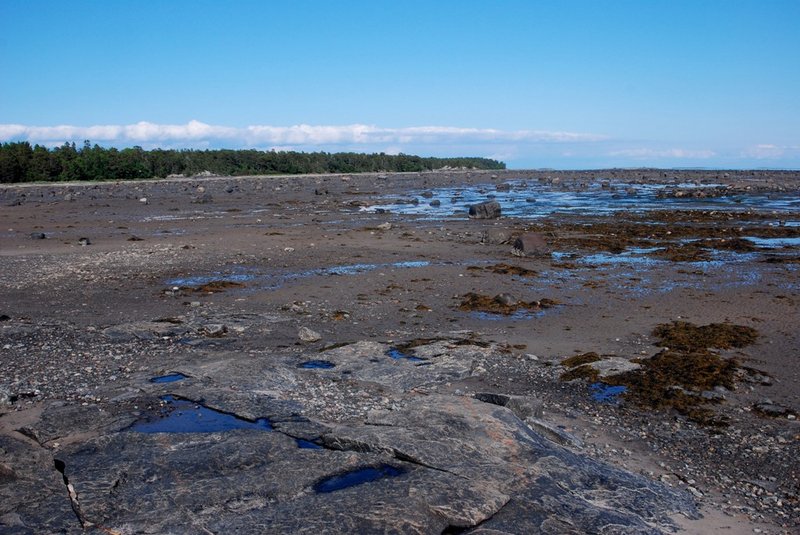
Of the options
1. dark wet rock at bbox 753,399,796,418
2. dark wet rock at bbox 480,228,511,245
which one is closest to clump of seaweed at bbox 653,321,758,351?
dark wet rock at bbox 753,399,796,418

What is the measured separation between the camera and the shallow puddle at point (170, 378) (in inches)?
397

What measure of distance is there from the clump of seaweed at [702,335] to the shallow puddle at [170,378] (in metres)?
8.93

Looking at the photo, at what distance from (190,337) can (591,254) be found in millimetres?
16575

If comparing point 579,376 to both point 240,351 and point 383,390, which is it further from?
point 240,351

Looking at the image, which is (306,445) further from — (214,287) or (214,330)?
(214,287)

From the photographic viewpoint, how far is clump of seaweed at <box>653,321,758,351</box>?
12727 mm

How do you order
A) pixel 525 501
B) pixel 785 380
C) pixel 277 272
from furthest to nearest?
pixel 277 272, pixel 785 380, pixel 525 501

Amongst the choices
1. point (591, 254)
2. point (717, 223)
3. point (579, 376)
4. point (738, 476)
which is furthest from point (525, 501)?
point (717, 223)

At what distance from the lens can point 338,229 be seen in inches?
1256

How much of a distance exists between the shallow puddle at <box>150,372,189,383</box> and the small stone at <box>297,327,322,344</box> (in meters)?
2.97

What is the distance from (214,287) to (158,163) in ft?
298

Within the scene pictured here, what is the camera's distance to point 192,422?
852 centimetres

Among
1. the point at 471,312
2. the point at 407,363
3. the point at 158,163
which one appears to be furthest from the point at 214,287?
the point at 158,163

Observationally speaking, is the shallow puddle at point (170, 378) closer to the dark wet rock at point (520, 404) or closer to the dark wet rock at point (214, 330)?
the dark wet rock at point (214, 330)
